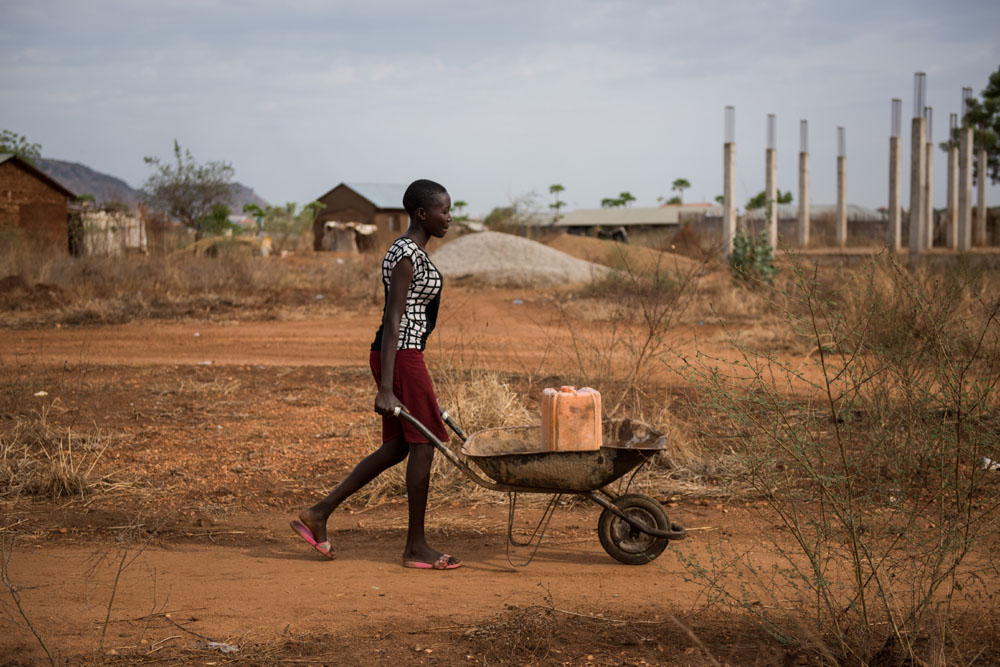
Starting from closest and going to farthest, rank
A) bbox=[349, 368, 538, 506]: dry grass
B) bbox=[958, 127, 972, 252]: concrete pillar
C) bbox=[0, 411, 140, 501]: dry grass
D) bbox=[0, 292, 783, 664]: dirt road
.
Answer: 1. bbox=[0, 292, 783, 664]: dirt road
2. bbox=[0, 411, 140, 501]: dry grass
3. bbox=[349, 368, 538, 506]: dry grass
4. bbox=[958, 127, 972, 252]: concrete pillar

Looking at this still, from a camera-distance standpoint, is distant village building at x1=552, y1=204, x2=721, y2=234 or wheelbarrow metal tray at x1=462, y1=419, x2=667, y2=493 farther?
distant village building at x1=552, y1=204, x2=721, y2=234

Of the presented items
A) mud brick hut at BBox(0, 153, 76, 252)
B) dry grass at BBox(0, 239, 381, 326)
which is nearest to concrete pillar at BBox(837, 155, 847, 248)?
dry grass at BBox(0, 239, 381, 326)

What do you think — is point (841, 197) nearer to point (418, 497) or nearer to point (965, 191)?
point (965, 191)

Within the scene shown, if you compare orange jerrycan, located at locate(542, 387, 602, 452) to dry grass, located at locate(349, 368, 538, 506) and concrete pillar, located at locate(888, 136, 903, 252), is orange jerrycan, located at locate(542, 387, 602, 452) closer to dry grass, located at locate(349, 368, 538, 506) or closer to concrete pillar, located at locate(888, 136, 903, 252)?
dry grass, located at locate(349, 368, 538, 506)

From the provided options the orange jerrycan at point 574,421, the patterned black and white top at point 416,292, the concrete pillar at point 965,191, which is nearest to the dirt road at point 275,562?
the orange jerrycan at point 574,421

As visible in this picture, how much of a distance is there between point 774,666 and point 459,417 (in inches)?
123

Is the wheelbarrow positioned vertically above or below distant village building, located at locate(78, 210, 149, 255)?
below

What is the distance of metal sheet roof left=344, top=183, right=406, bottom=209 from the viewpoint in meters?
40.3

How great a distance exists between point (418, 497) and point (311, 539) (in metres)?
0.56

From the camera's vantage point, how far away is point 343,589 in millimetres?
3713

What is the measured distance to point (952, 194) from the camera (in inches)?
1009

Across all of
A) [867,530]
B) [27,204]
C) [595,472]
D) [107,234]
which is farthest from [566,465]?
[27,204]

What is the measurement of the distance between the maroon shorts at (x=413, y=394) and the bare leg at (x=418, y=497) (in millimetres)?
74

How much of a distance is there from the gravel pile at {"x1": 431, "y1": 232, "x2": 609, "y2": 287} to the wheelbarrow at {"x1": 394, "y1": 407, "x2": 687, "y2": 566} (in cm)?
1342
